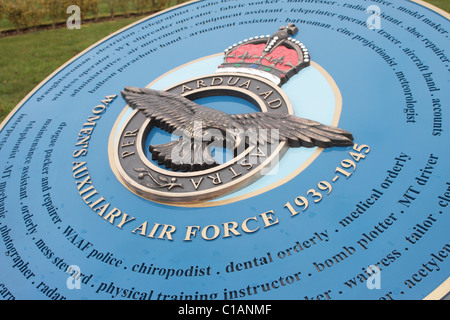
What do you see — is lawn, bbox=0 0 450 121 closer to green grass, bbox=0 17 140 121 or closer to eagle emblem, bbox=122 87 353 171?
green grass, bbox=0 17 140 121

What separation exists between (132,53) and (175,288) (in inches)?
204

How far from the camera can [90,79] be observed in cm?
770

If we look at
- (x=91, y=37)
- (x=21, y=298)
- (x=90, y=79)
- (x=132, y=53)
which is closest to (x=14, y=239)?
(x=21, y=298)

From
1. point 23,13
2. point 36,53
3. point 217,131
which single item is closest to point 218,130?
point 217,131

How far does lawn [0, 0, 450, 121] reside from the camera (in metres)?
9.80

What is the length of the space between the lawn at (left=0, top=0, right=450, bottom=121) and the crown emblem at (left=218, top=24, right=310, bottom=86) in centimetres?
511

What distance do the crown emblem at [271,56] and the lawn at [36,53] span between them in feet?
16.8

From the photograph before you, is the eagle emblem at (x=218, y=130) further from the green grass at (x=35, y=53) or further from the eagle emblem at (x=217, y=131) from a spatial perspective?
the green grass at (x=35, y=53)

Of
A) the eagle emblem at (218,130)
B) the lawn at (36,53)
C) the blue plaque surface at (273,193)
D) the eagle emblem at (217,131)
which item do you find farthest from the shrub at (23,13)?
the eagle emblem at (218,130)

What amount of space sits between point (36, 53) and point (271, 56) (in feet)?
23.4

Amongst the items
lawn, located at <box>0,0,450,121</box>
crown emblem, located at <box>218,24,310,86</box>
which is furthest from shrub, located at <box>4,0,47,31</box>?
crown emblem, located at <box>218,24,310,86</box>

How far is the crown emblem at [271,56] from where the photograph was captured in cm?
649

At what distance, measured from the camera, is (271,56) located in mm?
6812
